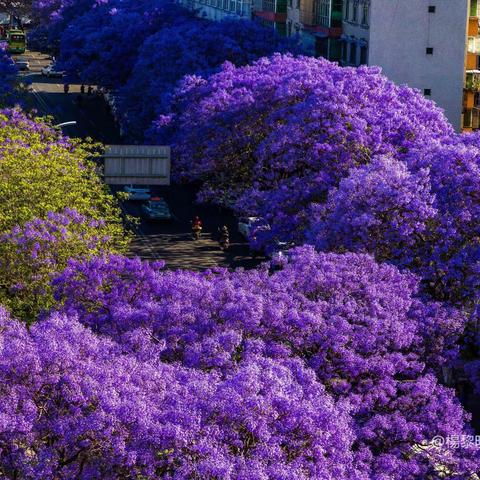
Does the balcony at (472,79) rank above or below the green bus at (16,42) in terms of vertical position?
below

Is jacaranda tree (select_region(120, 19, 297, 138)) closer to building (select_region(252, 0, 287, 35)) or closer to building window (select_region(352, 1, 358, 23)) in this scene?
building window (select_region(352, 1, 358, 23))

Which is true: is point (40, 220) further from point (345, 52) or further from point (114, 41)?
point (114, 41)

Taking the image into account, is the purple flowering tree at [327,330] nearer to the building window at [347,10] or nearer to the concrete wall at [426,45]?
the concrete wall at [426,45]

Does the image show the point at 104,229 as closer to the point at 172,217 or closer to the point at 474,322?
the point at 474,322

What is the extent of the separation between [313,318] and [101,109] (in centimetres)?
8372

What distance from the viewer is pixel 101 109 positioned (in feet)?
390

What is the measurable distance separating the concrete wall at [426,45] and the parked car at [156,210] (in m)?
14.9

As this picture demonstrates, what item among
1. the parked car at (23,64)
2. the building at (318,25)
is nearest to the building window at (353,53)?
the building at (318,25)

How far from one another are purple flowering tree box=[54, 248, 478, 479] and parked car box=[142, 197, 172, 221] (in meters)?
37.9

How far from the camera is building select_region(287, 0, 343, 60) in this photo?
9462 cm

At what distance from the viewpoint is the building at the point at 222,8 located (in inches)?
4567

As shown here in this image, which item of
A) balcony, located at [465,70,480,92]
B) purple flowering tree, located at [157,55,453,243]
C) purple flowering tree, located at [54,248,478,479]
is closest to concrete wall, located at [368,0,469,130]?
balcony, located at [465,70,480,92]

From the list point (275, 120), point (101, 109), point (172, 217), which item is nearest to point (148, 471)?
point (275, 120)

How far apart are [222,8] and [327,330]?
89.4 m
